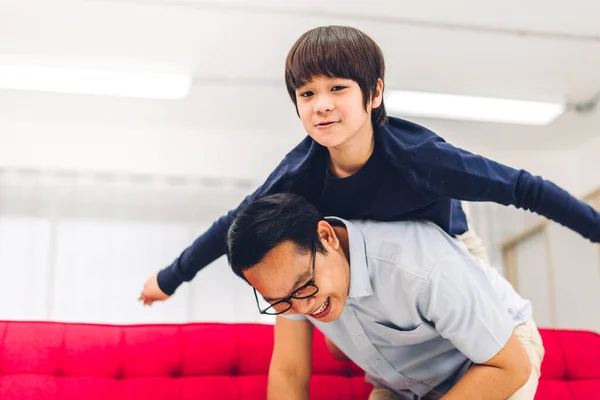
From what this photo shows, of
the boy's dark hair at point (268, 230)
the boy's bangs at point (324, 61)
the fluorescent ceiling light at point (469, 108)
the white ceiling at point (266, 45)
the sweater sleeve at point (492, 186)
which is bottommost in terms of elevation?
the boy's dark hair at point (268, 230)

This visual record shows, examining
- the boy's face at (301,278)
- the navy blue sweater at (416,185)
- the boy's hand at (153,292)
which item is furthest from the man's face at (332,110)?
the boy's hand at (153,292)

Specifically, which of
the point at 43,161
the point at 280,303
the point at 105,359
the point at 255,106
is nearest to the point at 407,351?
the point at 280,303

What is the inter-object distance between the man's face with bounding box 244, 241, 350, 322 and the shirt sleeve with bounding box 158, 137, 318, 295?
7.4 inches

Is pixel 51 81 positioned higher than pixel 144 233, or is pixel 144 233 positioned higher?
pixel 51 81

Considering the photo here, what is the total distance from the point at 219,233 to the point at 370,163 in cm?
42

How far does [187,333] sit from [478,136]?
4.62 m

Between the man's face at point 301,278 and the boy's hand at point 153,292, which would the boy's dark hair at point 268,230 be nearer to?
the man's face at point 301,278

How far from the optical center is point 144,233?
549cm

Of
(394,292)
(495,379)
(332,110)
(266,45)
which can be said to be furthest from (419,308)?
(266,45)

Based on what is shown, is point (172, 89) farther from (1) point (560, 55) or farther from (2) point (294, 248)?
(2) point (294, 248)

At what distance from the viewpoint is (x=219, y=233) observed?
1.71 metres

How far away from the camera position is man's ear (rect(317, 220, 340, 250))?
1.44m

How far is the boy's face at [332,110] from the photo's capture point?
1432mm

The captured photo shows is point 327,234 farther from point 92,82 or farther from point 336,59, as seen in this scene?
point 92,82
